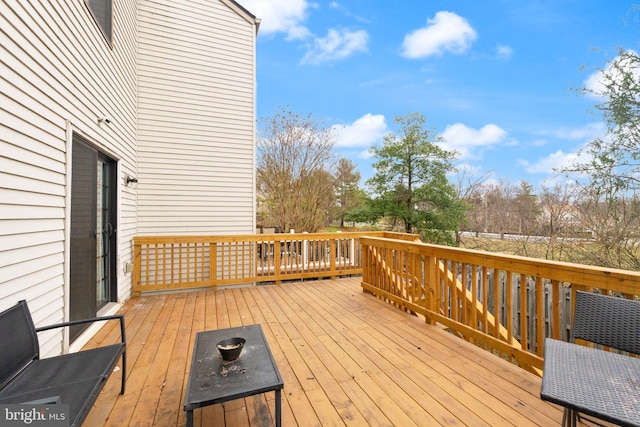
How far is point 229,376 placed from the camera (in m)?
1.54

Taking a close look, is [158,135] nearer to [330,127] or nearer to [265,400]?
[265,400]

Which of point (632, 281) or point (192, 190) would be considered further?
point (192, 190)

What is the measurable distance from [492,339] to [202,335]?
253cm

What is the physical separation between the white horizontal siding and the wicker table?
3172 millimetres

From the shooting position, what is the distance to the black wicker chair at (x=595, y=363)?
1166 millimetres

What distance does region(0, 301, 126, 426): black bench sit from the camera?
53.7 inches

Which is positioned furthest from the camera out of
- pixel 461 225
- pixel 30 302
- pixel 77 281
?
pixel 461 225

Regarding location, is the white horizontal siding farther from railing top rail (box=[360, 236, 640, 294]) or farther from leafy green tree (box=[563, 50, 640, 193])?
leafy green tree (box=[563, 50, 640, 193])

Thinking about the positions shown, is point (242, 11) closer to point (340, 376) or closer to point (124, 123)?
point (124, 123)

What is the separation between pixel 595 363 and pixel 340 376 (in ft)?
5.21

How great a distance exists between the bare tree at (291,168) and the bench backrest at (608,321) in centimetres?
837

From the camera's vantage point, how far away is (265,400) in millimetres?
1954

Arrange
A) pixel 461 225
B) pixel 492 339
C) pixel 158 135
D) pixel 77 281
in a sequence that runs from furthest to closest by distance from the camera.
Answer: pixel 461 225, pixel 158 135, pixel 77 281, pixel 492 339

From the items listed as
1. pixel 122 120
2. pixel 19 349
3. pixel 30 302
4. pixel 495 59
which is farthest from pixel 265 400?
pixel 495 59
